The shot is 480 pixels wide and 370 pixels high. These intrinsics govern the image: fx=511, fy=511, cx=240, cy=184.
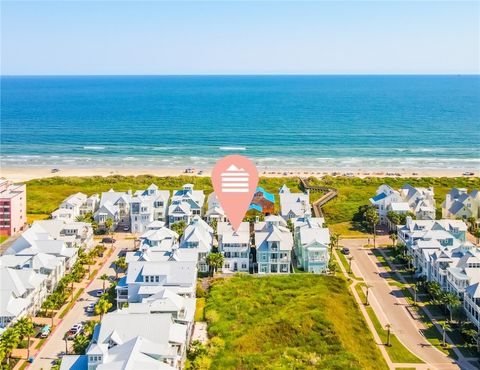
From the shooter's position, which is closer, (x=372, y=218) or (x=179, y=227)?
(x=179, y=227)

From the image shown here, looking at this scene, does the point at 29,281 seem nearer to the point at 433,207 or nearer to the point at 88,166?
the point at 433,207

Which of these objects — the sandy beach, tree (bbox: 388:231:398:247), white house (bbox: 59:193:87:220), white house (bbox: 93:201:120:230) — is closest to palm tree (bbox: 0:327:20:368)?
white house (bbox: 93:201:120:230)

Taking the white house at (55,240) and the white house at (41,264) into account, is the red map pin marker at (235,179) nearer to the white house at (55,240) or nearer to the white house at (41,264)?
the white house at (41,264)

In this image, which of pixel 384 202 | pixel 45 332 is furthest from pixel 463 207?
pixel 45 332

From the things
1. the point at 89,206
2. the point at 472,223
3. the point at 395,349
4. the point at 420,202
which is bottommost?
the point at 395,349

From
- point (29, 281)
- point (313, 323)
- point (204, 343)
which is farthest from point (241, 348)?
point (29, 281)

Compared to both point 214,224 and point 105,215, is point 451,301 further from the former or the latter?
point 105,215
